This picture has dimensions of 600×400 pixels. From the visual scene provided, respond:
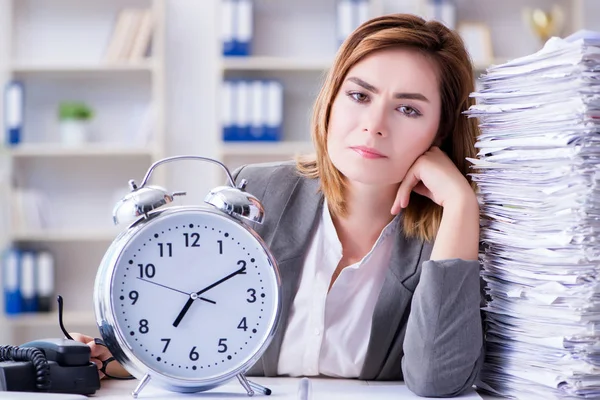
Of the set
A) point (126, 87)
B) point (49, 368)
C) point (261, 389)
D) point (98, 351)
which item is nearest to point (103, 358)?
point (98, 351)

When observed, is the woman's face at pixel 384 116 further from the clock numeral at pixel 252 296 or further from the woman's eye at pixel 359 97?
the clock numeral at pixel 252 296

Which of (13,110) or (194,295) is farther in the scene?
(13,110)

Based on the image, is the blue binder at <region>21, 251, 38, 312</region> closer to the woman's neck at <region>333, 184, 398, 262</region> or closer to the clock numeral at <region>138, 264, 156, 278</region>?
the woman's neck at <region>333, 184, 398, 262</region>

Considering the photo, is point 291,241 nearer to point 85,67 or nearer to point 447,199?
point 447,199

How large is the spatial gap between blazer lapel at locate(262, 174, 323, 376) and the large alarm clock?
1.11 ft

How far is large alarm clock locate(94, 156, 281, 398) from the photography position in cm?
117

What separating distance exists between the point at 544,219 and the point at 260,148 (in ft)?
10.8

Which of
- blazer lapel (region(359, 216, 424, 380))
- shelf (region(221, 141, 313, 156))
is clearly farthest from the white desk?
shelf (region(221, 141, 313, 156))

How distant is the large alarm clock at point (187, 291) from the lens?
1.17 m

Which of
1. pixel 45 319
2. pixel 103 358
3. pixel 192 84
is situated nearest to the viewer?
pixel 103 358

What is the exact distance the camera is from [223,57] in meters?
4.44

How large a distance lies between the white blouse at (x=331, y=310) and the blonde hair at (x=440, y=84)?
64 mm

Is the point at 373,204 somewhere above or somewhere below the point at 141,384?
above

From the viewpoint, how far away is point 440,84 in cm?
159
